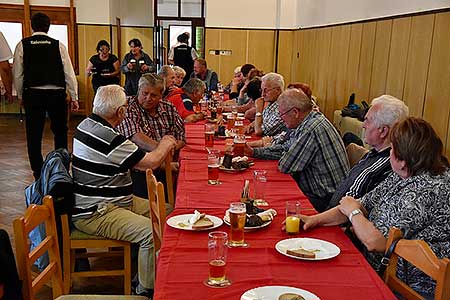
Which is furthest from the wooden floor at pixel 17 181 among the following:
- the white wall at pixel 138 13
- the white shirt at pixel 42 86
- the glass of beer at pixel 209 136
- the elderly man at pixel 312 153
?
the white wall at pixel 138 13

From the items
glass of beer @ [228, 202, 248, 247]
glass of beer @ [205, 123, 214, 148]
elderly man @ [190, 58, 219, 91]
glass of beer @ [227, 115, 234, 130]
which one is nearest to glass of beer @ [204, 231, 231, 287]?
glass of beer @ [228, 202, 248, 247]

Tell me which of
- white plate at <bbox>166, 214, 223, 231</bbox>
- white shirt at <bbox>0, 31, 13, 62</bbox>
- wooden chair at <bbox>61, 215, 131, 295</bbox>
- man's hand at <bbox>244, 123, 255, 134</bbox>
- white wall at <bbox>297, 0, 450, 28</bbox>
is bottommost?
wooden chair at <bbox>61, 215, 131, 295</bbox>

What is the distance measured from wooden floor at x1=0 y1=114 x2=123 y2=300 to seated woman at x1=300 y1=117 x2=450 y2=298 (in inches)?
77.0

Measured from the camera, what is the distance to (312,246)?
215 cm

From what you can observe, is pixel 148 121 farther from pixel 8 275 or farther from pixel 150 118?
pixel 8 275

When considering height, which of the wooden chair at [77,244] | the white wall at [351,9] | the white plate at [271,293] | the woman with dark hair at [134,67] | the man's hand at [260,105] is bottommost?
the wooden chair at [77,244]

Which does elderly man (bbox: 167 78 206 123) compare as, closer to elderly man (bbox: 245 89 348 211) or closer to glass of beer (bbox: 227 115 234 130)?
glass of beer (bbox: 227 115 234 130)

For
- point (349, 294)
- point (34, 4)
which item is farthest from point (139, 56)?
point (349, 294)

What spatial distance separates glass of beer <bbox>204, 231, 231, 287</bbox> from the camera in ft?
5.91

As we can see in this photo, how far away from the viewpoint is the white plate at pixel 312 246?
207 centimetres

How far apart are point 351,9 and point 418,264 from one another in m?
6.80

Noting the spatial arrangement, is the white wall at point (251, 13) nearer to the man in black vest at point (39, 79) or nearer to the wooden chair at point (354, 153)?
the man in black vest at point (39, 79)

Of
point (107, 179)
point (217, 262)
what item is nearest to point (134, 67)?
point (107, 179)

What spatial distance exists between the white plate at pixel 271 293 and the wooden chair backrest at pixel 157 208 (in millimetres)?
799
